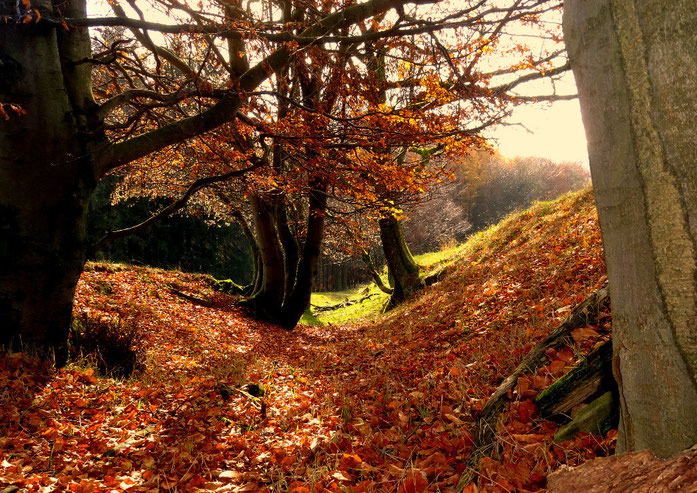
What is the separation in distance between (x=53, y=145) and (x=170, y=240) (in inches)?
609

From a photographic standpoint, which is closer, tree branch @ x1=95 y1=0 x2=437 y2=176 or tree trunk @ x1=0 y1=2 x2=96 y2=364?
tree trunk @ x1=0 y1=2 x2=96 y2=364

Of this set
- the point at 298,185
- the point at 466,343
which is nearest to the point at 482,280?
the point at 466,343

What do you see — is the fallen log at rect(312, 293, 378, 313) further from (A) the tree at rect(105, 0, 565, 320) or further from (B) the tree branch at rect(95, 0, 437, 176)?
(B) the tree branch at rect(95, 0, 437, 176)

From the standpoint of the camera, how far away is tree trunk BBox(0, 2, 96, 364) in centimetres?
387

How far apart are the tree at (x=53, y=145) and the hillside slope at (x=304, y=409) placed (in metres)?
0.65

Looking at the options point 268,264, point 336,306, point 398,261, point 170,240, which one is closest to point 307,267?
point 268,264

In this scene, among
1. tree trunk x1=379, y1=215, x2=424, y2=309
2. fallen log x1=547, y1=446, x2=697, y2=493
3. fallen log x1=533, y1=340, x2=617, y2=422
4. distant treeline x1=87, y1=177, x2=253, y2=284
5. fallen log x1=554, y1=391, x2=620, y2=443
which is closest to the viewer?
fallen log x1=547, y1=446, x2=697, y2=493

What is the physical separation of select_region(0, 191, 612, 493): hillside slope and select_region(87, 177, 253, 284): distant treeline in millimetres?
10313

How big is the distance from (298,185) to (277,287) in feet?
14.1

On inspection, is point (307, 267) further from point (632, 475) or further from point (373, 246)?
point (373, 246)

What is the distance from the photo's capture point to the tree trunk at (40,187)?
12.7 feet

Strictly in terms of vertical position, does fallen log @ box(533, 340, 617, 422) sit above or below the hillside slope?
above

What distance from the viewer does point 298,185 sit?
7457 millimetres

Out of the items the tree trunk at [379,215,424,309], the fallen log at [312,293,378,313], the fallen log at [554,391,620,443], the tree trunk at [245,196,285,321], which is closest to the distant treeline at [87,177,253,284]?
the fallen log at [312,293,378,313]
